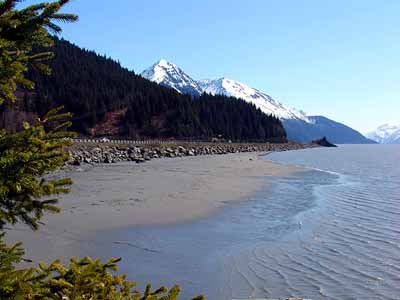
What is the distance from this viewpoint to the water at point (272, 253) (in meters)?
9.12

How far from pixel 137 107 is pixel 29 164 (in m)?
115

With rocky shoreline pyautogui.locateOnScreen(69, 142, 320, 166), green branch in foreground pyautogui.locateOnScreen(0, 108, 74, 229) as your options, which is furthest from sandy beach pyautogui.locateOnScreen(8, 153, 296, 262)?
rocky shoreline pyautogui.locateOnScreen(69, 142, 320, 166)

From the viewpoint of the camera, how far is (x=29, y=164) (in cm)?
289

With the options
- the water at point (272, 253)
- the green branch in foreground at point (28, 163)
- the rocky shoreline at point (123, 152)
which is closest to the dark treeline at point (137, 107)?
the rocky shoreline at point (123, 152)

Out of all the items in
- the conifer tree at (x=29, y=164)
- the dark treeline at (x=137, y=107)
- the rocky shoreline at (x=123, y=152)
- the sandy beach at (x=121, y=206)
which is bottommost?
the sandy beach at (x=121, y=206)

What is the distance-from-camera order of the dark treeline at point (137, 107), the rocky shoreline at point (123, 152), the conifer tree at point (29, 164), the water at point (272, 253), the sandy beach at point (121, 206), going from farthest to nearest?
the dark treeline at point (137, 107), the rocky shoreline at point (123, 152), the sandy beach at point (121, 206), the water at point (272, 253), the conifer tree at point (29, 164)

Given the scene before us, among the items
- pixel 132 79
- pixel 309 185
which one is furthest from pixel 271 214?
pixel 132 79

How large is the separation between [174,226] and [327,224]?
583 cm

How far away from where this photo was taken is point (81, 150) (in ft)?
171

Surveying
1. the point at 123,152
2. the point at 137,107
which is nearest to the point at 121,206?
the point at 123,152

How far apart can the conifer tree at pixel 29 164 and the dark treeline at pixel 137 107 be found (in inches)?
3766

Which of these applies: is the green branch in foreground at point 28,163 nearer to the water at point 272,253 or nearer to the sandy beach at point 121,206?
the water at point 272,253

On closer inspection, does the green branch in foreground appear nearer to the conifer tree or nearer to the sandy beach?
the conifer tree

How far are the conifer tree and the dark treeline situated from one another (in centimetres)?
9564
